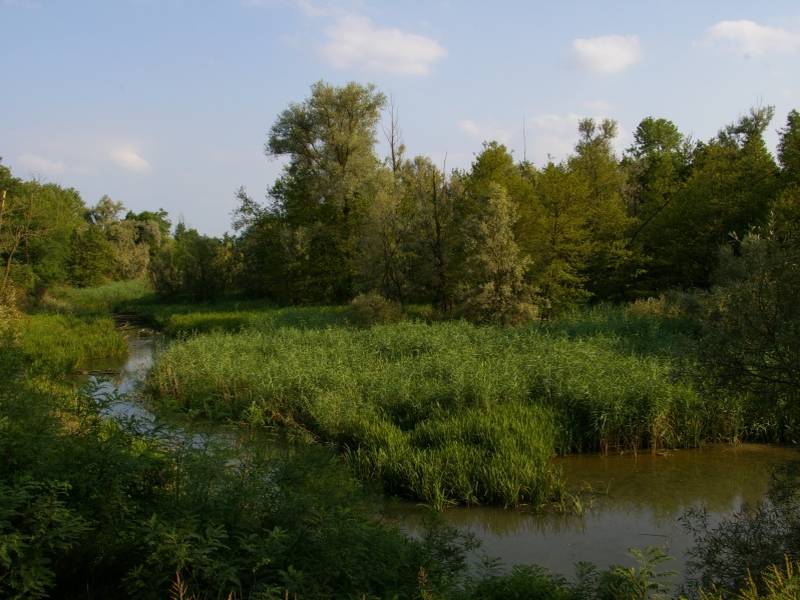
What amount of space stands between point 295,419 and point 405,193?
69.6 ft

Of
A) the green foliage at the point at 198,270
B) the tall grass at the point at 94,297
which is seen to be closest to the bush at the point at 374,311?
the tall grass at the point at 94,297

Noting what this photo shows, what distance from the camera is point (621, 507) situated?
30.6ft

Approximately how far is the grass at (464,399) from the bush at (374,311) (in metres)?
5.83

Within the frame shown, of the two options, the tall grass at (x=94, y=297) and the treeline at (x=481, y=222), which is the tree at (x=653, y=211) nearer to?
the treeline at (x=481, y=222)

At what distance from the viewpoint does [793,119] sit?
3356 centimetres

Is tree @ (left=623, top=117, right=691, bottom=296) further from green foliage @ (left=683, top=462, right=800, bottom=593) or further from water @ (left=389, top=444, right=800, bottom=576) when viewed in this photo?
green foliage @ (left=683, top=462, right=800, bottom=593)

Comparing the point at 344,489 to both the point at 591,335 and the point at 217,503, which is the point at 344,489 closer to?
the point at 217,503

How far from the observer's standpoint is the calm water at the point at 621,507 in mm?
7863

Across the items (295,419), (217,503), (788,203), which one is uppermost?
(788,203)

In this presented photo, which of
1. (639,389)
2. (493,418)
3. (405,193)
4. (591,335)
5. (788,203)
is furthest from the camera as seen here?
(405,193)

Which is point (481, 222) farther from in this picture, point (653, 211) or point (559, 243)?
point (653, 211)

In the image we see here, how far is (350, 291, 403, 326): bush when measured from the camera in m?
24.2

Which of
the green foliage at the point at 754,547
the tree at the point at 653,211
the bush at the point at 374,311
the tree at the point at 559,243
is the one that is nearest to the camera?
the green foliage at the point at 754,547

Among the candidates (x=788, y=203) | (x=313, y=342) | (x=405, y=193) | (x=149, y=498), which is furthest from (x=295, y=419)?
(x=405, y=193)
